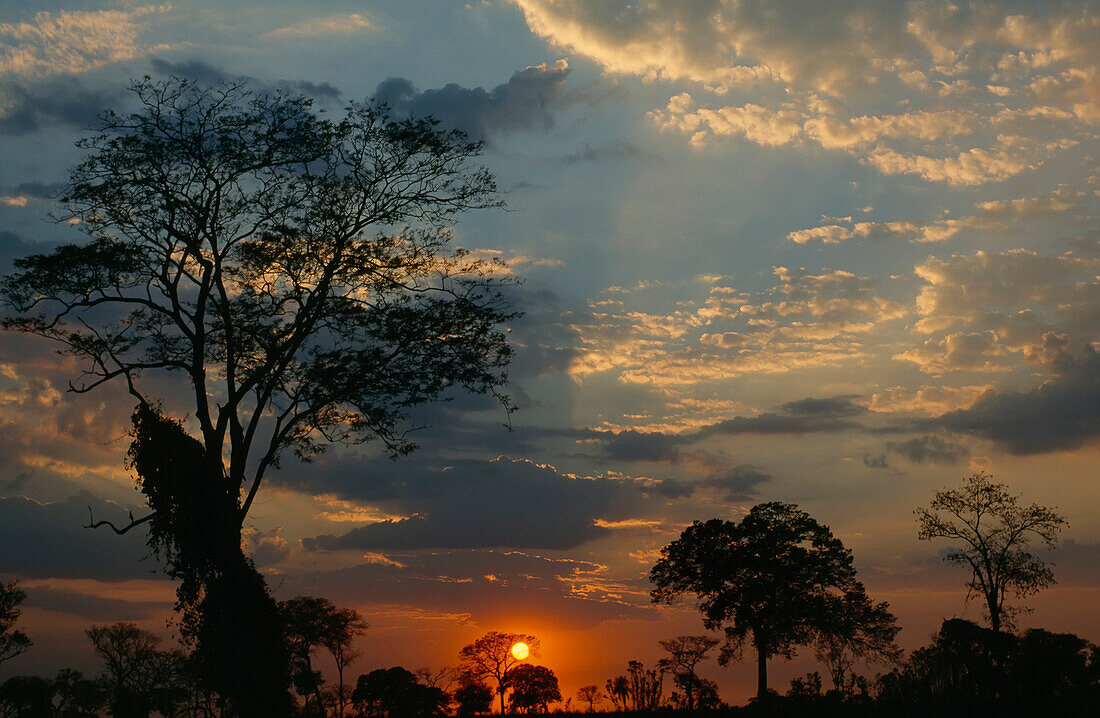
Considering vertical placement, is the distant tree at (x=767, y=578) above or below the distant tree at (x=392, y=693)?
above

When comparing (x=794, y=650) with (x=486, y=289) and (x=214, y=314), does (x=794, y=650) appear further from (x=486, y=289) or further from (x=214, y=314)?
(x=214, y=314)

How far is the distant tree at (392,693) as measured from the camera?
63906 millimetres

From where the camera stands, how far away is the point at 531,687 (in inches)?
3450

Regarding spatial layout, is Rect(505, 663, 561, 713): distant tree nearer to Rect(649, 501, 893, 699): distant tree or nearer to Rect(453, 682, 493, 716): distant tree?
Rect(453, 682, 493, 716): distant tree

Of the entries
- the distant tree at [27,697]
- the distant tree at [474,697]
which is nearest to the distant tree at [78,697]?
the distant tree at [27,697]

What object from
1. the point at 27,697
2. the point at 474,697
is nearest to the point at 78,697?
the point at 27,697

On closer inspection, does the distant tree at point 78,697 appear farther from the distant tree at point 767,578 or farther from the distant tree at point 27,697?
the distant tree at point 767,578

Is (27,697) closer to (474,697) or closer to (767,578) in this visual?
(474,697)

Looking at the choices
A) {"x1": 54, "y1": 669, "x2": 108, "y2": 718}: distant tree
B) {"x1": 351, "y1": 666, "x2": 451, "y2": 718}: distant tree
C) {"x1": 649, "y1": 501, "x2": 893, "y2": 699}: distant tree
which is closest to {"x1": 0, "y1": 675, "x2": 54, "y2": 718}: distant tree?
{"x1": 54, "y1": 669, "x2": 108, "y2": 718}: distant tree

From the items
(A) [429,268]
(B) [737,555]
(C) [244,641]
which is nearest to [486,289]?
(A) [429,268]

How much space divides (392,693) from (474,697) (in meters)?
19.8

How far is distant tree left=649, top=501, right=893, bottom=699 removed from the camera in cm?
5744

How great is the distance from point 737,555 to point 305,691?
3428 centimetres

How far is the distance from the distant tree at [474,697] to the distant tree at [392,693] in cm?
1224
